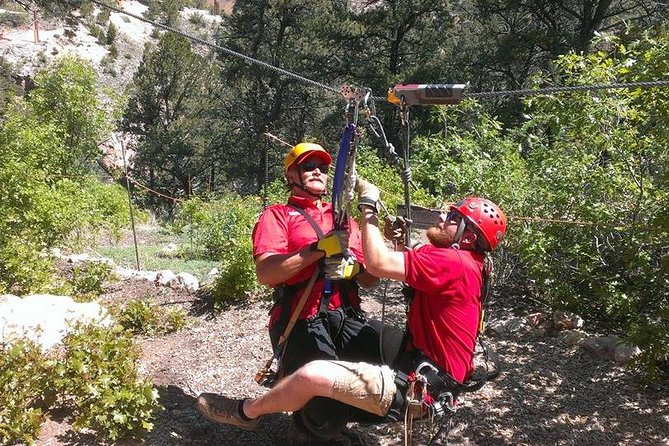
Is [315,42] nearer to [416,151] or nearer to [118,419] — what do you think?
[416,151]

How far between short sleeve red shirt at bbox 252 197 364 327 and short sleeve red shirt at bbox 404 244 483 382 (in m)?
0.59

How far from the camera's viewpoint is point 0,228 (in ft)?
20.1

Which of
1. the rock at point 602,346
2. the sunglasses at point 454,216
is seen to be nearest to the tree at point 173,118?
the rock at point 602,346

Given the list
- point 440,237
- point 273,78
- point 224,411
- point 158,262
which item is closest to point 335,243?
point 440,237

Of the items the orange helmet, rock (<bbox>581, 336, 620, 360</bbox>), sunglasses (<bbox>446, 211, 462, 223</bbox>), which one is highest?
the orange helmet

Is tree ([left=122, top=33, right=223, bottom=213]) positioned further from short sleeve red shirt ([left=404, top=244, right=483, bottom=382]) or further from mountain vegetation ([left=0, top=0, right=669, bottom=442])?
short sleeve red shirt ([left=404, top=244, right=483, bottom=382])

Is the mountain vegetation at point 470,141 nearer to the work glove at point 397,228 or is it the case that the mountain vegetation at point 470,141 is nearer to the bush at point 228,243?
the bush at point 228,243

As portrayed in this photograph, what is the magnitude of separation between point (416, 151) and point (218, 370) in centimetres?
397

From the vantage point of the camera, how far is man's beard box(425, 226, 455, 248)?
2775mm

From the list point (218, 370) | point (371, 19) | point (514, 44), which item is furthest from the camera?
point (371, 19)

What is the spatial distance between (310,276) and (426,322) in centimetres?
72

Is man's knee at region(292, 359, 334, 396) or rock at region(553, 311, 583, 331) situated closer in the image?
man's knee at region(292, 359, 334, 396)

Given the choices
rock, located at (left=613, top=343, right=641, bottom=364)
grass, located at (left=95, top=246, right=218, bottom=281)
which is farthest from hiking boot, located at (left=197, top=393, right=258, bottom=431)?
grass, located at (left=95, top=246, right=218, bottom=281)

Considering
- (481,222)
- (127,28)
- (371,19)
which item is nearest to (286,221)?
(481,222)
